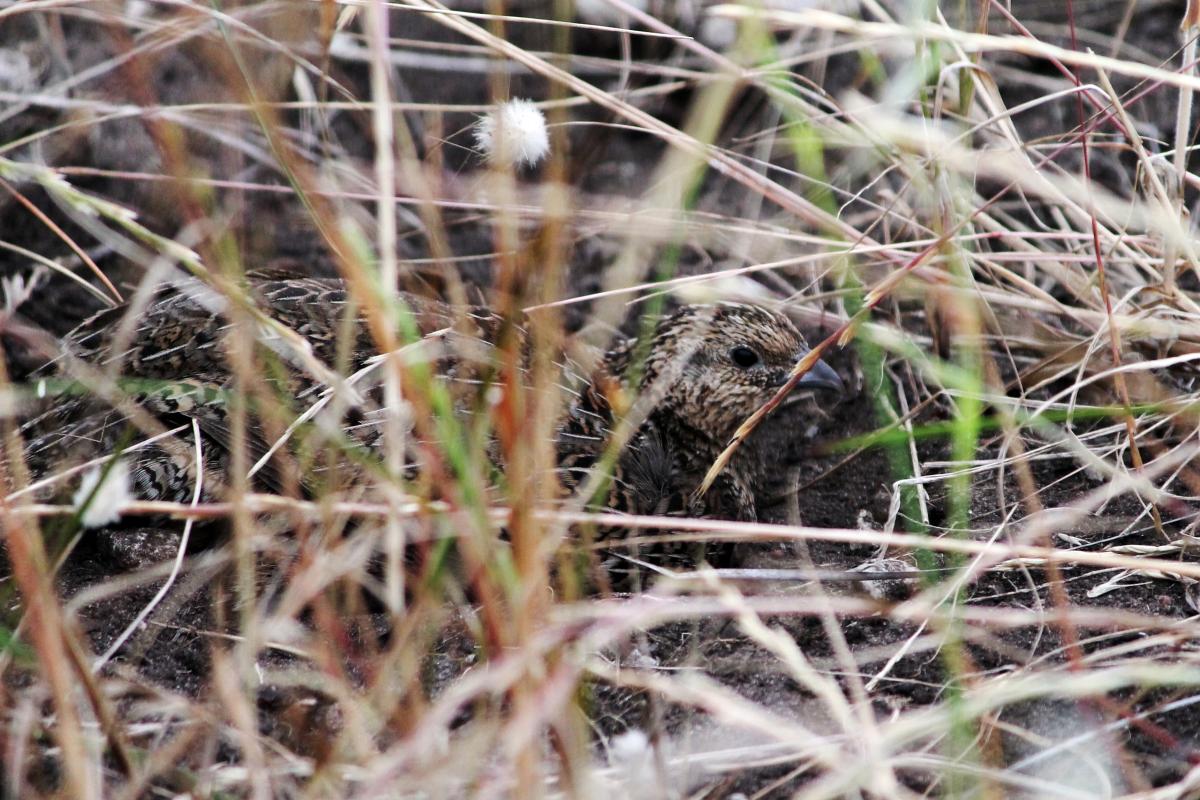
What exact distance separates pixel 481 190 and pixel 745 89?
1.55 meters

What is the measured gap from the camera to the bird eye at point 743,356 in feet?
12.8

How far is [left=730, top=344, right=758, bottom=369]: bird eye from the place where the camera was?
3.91 metres

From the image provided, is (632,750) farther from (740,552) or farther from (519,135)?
(740,552)

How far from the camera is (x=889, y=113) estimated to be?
367 cm

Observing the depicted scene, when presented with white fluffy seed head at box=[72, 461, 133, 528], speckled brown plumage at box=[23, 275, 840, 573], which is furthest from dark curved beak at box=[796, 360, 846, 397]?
white fluffy seed head at box=[72, 461, 133, 528]

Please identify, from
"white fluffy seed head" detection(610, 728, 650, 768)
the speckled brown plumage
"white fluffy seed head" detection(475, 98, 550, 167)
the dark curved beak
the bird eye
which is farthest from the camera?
the bird eye

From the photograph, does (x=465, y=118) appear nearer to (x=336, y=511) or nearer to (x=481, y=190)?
(x=481, y=190)

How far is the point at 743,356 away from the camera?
12.8 feet

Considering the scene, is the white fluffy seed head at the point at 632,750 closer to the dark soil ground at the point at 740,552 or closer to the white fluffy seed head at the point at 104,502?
the dark soil ground at the point at 740,552

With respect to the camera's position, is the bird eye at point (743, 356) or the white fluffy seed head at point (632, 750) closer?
the white fluffy seed head at point (632, 750)

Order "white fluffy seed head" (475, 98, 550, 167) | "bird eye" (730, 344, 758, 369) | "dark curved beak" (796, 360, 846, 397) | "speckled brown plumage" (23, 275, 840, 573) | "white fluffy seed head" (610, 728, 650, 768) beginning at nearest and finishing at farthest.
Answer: "white fluffy seed head" (610, 728, 650, 768) < "white fluffy seed head" (475, 98, 550, 167) < "speckled brown plumage" (23, 275, 840, 573) < "dark curved beak" (796, 360, 846, 397) < "bird eye" (730, 344, 758, 369)

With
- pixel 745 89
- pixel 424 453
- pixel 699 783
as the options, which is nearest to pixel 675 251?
pixel 424 453

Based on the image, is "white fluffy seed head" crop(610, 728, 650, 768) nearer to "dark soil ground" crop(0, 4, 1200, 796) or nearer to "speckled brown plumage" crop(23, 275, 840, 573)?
"dark soil ground" crop(0, 4, 1200, 796)

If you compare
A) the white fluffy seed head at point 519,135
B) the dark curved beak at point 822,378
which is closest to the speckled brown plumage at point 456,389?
the dark curved beak at point 822,378
